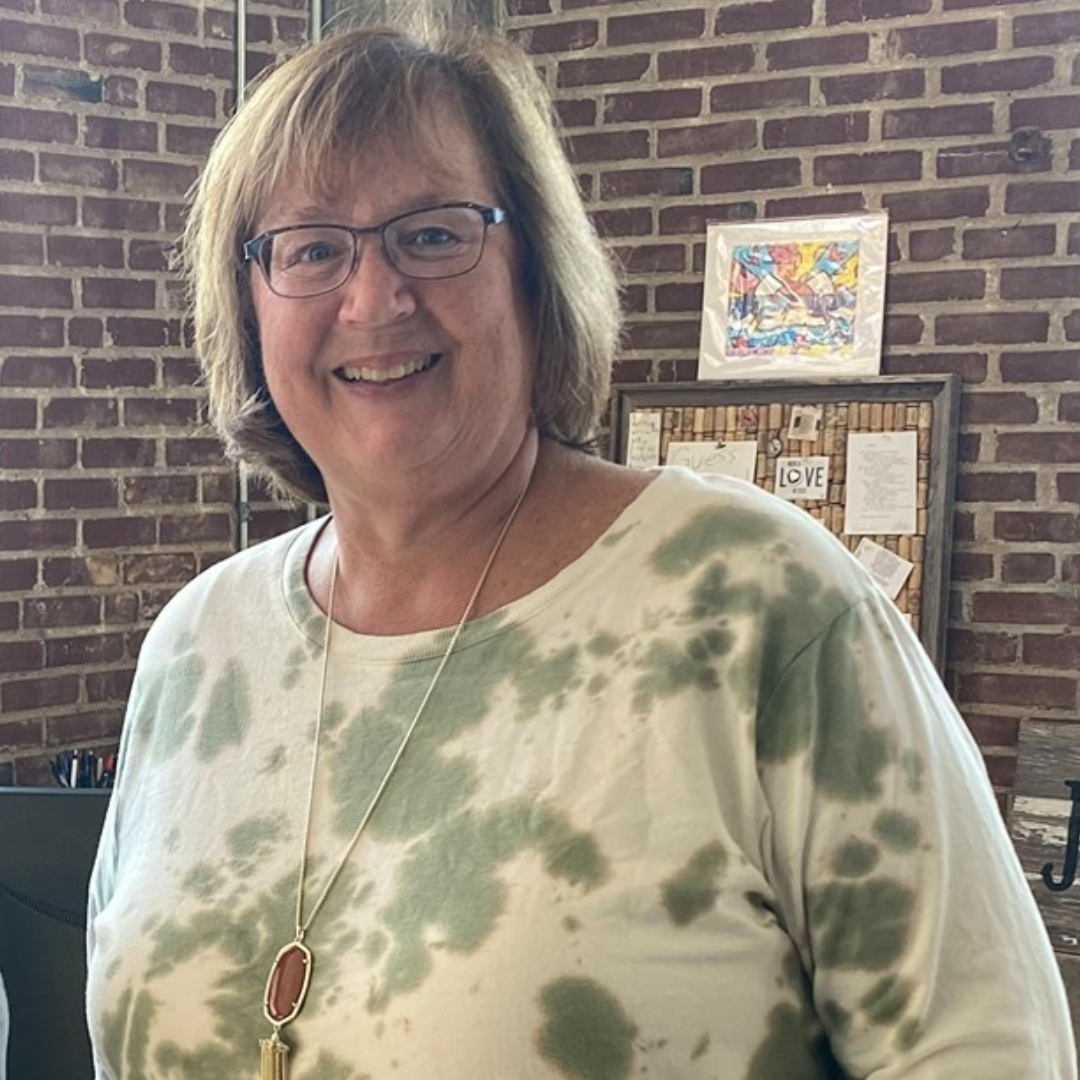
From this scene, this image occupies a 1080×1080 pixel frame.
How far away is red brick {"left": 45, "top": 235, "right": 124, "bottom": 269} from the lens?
2.68 metres

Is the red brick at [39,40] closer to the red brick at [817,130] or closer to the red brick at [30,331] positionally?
the red brick at [30,331]

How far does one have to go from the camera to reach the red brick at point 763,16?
107 inches

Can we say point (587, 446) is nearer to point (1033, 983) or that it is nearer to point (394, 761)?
point (394, 761)

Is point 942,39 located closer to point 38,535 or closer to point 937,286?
point 937,286

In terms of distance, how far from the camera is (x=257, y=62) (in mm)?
2895

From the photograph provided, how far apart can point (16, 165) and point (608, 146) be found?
1.12 metres

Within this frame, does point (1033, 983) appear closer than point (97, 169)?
Yes

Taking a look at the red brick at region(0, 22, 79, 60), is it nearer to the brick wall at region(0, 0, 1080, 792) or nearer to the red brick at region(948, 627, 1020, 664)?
the brick wall at region(0, 0, 1080, 792)

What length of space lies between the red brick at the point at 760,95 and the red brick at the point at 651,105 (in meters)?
0.04

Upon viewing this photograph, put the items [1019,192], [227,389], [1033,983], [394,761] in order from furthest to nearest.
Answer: [1019,192], [227,389], [394,761], [1033,983]

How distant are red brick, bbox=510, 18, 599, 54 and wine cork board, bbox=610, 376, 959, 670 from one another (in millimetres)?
704

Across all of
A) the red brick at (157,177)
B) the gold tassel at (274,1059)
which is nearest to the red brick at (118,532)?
the red brick at (157,177)

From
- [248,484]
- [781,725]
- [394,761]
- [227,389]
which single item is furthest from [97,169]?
[781,725]

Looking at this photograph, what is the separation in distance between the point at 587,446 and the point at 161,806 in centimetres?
47
